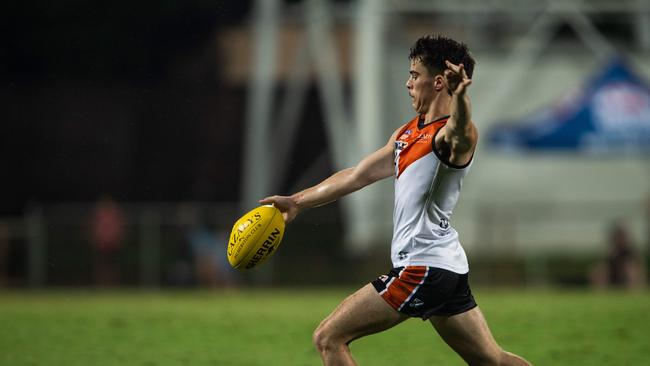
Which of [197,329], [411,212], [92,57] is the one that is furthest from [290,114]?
[411,212]

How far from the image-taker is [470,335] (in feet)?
22.8

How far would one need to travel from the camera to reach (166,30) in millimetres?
38719

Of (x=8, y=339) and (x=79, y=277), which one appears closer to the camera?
(x=8, y=339)

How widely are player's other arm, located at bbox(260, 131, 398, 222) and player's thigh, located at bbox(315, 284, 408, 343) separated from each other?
30.4 inches

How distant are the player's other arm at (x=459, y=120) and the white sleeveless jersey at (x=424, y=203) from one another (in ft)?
0.71

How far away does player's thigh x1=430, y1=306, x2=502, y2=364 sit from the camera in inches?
274

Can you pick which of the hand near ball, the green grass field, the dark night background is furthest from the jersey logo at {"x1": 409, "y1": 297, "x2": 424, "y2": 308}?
the dark night background

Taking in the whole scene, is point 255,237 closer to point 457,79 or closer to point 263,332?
point 457,79

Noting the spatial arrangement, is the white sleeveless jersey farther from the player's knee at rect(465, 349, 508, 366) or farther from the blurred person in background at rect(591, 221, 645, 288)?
the blurred person in background at rect(591, 221, 645, 288)

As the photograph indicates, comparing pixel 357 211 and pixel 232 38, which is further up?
pixel 232 38

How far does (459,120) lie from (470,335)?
1.33 m

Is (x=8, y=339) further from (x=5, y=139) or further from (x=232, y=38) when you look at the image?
(x=232, y=38)

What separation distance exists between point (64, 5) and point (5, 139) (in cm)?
657

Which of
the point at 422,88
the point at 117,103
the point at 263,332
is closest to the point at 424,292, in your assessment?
the point at 422,88
